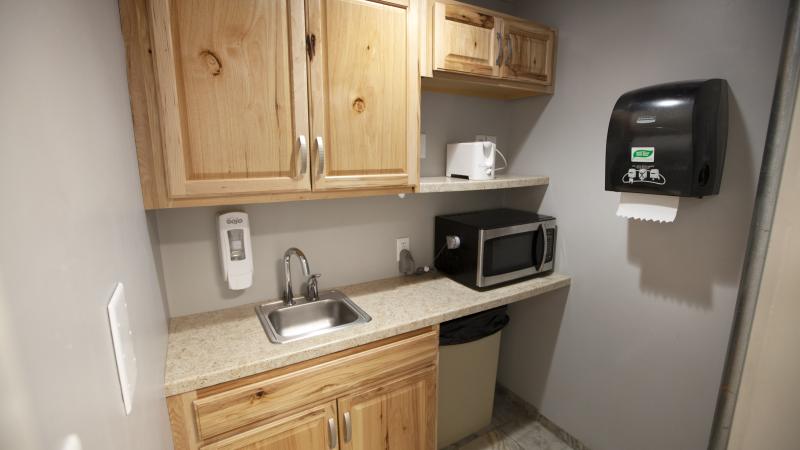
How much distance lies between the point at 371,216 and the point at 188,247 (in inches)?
32.8

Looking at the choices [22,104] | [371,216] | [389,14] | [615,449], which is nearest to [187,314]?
[371,216]

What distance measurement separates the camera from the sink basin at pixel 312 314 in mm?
1537

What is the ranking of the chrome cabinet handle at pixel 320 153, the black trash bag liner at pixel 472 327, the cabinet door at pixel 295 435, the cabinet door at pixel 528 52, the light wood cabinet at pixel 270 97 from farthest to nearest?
the black trash bag liner at pixel 472 327 < the cabinet door at pixel 528 52 < the chrome cabinet handle at pixel 320 153 < the cabinet door at pixel 295 435 < the light wood cabinet at pixel 270 97

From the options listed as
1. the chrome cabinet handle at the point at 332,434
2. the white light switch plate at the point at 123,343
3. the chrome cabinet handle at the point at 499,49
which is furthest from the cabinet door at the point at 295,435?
the chrome cabinet handle at the point at 499,49

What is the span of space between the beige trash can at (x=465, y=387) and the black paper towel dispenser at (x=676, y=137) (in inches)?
43.0

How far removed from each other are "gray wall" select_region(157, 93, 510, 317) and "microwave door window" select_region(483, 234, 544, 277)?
17.1 inches

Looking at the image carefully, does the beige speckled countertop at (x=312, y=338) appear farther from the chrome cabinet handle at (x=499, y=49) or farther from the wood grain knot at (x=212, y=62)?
the chrome cabinet handle at (x=499, y=49)

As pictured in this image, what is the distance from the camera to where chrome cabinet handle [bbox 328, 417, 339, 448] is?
4.26 feet

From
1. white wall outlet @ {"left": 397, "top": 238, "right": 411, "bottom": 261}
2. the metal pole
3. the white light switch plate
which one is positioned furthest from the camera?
white wall outlet @ {"left": 397, "top": 238, "right": 411, "bottom": 261}

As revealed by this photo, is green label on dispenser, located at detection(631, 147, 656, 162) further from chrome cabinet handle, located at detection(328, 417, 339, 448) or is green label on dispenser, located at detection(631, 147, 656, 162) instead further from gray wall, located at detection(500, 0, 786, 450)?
chrome cabinet handle, located at detection(328, 417, 339, 448)

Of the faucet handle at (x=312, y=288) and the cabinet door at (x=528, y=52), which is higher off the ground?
the cabinet door at (x=528, y=52)

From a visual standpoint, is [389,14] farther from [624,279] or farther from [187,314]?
[624,279]

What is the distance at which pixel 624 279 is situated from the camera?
5.41ft

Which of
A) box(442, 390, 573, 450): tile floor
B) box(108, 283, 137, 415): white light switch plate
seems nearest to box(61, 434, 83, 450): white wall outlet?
box(108, 283, 137, 415): white light switch plate
